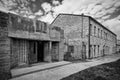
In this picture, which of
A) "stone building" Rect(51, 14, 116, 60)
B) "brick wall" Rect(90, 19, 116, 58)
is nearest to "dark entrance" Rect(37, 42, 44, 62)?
"stone building" Rect(51, 14, 116, 60)

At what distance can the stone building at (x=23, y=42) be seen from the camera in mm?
4188

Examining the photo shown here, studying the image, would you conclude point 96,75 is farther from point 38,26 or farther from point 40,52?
point 38,26

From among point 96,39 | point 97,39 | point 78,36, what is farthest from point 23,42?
point 97,39

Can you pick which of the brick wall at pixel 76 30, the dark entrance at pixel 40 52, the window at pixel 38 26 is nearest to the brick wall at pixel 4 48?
the window at pixel 38 26

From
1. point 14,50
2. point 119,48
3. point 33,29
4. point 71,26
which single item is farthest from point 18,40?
point 119,48

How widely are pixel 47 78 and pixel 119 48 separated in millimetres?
40740

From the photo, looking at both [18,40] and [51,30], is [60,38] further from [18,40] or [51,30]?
[18,40]

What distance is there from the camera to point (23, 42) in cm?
605

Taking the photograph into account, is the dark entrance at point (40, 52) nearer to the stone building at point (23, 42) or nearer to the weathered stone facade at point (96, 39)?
the stone building at point (23, 42)

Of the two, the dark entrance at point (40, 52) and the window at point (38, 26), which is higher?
the window at point (38, 26)

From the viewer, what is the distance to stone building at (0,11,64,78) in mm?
4188

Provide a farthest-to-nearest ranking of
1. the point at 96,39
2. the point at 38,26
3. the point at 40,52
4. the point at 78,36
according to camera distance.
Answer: the point at 96,39 → the point at 78,36 → the point at 40,52 → the point at 38,26

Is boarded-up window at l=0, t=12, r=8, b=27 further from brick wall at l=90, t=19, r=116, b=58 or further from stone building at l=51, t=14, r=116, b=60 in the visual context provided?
brick wall at l=90, t=19, r=116, b=58

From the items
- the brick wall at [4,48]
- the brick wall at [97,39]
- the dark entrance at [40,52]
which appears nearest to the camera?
the brick wall at [4,48]
